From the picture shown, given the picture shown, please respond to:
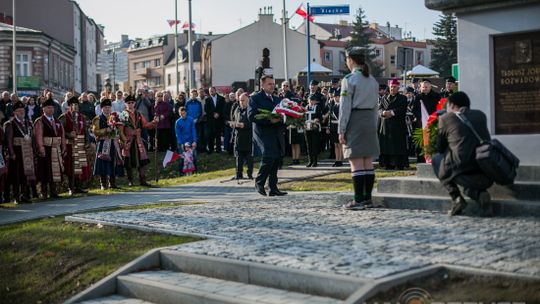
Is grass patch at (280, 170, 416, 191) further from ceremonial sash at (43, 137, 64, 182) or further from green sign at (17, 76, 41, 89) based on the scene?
green sign at (17, 76, 41, 89)

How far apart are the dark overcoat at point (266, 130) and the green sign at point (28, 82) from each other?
52112 mm

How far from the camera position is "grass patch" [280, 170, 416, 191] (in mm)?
16453

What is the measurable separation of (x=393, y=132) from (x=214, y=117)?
869cm

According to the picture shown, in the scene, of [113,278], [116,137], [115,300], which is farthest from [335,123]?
[115,300]

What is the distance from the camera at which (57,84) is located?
239 ft

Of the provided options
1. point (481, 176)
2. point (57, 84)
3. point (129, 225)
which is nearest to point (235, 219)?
point (129, 225)

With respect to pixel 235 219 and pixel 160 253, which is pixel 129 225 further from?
pixel 160 253

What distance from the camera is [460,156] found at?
10367 millimetres

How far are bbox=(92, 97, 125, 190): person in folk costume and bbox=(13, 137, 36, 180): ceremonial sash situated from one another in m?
1.75

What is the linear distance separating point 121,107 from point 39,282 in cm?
1533

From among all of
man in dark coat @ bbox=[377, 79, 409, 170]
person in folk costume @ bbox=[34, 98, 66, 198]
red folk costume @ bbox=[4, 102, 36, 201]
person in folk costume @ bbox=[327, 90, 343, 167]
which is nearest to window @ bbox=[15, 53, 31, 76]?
person in folk costume @ bbox=[327, 90, 343, 167]

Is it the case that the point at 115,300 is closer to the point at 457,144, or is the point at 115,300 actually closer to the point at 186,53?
the point at 457,144

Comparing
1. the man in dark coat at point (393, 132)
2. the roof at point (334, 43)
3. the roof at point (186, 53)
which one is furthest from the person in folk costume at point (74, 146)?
the roof at point (334, 43)

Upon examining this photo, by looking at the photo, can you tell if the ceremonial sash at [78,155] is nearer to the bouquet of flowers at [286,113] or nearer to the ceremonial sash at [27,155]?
the ceremonial sash at [27,155]
